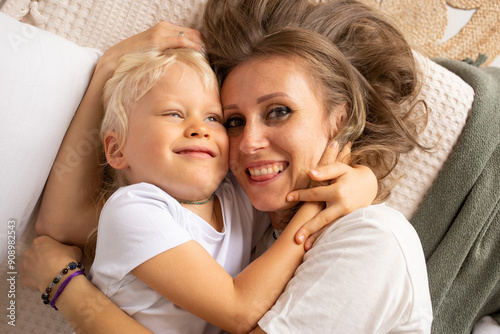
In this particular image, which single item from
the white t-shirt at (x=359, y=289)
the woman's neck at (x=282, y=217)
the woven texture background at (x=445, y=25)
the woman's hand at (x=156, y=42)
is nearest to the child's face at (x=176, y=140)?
the woman's hand at (x=156, y=42)

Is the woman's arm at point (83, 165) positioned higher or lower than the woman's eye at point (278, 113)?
lower

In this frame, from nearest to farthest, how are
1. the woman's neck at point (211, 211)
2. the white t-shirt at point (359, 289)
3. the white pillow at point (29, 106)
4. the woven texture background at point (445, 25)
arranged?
the white t-shirt at point (359, 289)
the white pillow at point (29, 106)
the woman's neck at point (211, 211)
the woven texture background at point (445, 25)

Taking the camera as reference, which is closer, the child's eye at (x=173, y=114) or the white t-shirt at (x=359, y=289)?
the white t-shirt at (x=359, y=289)

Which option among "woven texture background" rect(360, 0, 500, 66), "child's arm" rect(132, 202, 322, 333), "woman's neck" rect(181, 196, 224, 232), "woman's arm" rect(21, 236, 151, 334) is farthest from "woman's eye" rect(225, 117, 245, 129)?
"woven texture background" rect(360, 0, 500, 66)

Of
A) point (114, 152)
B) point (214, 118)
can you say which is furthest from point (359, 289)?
point (114, 152)

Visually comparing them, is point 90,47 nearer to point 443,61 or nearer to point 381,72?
point 381,72

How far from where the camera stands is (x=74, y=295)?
3.19ft

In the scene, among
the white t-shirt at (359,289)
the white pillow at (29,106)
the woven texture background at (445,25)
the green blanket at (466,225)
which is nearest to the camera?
the white t-shirt at (359,289)

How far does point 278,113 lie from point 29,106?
0.62m

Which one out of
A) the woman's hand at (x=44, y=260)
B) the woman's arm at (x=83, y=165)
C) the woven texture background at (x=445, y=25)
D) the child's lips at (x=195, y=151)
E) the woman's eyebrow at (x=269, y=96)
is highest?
the woven texture background at (x=445, y=25)

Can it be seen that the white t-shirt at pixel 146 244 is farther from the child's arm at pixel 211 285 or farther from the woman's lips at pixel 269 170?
the woman's lips at pixel 269 170

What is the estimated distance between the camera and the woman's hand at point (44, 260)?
1.03 m

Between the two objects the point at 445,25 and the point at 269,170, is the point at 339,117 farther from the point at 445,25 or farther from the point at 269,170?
the point at 445,25

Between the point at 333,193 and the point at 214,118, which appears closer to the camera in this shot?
the point at 333,193
